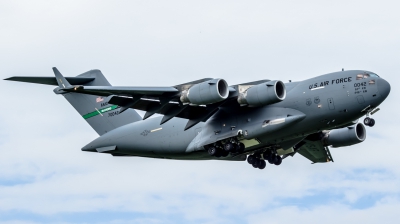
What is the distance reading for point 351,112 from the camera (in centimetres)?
2323

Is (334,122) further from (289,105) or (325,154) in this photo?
(325,154)

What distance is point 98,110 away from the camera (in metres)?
28.5

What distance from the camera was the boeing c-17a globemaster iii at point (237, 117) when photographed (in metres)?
23.2

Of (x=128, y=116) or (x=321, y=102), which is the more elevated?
(x=128, y=116)

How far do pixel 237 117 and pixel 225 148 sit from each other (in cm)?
98

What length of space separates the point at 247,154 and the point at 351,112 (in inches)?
178

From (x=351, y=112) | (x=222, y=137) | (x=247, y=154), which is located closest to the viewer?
(x=351, y=112)

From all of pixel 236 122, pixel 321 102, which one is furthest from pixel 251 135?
pixel 321 102

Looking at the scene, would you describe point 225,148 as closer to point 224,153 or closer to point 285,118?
point 224,153

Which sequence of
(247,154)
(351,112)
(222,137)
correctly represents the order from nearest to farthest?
1. (351,112)
2. (222,137)
3. (247,154)

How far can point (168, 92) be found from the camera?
23578 millimetres

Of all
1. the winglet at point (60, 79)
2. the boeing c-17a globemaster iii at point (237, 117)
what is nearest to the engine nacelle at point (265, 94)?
the boeing c-17a globemaster iii at point (237, 117)

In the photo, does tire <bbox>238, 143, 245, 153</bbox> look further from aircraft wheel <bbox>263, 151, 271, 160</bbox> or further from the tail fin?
the tail fin

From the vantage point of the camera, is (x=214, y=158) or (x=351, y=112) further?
(x=214, y=158)
